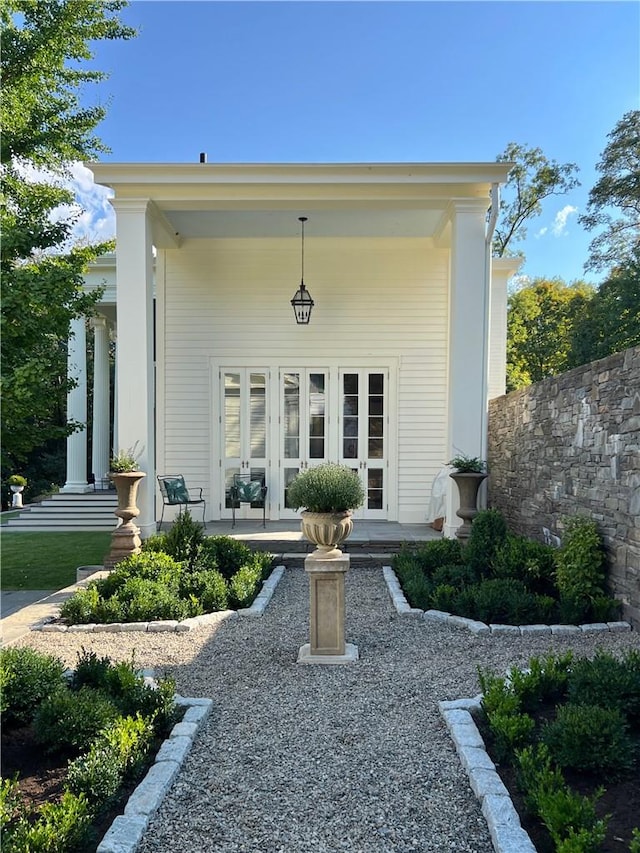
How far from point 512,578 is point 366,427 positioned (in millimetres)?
3963

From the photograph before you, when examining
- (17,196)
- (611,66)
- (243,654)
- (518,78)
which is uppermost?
(518,78)

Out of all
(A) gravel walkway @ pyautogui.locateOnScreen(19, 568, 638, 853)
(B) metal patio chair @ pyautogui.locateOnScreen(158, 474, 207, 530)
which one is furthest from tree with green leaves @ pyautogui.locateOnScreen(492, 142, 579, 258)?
(A) gravel walkway @ pyautogui.locateOnScreen(19, 568, 638, 853)

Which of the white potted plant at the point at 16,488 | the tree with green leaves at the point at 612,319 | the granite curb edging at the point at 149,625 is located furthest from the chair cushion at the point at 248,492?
the white potted plant at the point at 16,488

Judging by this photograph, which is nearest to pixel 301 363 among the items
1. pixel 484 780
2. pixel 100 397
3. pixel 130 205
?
pixel 130 205

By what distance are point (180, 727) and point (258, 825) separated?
2.67 feet

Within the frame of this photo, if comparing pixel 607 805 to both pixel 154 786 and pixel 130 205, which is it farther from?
pixel 130 205

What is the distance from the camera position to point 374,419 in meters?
8.73

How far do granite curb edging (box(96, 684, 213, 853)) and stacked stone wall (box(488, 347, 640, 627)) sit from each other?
3198 millimetres

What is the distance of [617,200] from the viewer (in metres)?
14.7

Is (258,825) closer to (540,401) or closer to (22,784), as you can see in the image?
(22,784)

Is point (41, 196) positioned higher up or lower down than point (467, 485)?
higher up

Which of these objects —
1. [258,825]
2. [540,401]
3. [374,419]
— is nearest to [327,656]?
[258,825]

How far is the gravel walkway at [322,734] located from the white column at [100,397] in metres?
8.77

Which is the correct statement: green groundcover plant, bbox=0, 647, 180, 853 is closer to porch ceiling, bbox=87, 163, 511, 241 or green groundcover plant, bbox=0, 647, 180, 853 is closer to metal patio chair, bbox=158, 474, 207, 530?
metal patio chair, bbox=158, 474, 207, 530
